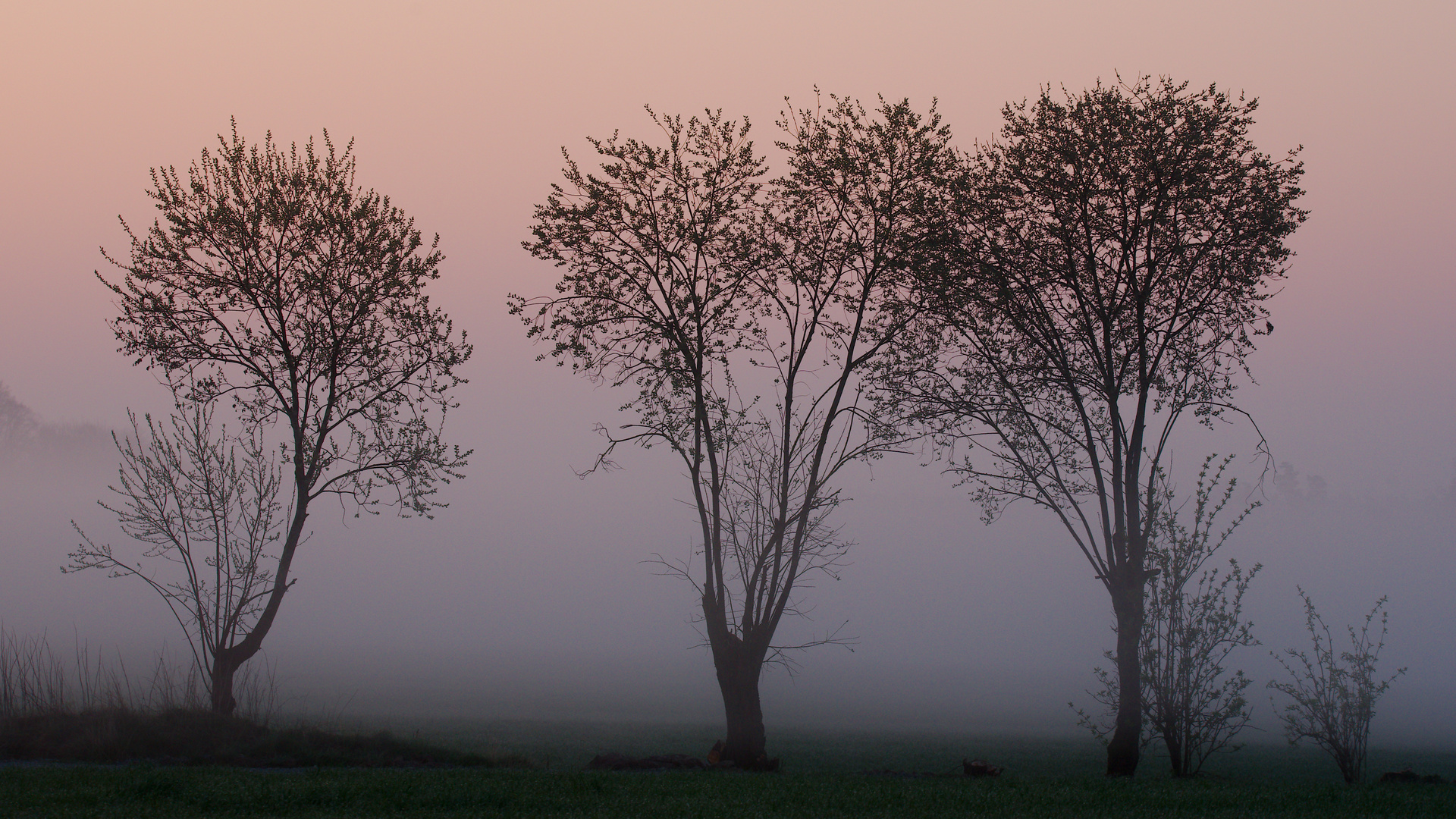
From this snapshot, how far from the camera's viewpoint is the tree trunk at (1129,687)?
21.4m

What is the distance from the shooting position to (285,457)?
26062mm

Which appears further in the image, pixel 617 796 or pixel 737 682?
pixel 737 682

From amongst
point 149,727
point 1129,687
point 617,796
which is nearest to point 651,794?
point 617,796

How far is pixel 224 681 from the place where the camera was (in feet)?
81.0

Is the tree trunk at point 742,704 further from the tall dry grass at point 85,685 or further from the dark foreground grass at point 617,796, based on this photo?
the tall dry grass at point 85,685

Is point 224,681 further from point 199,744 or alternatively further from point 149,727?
point 199,744

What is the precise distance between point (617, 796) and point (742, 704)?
819 centimetres

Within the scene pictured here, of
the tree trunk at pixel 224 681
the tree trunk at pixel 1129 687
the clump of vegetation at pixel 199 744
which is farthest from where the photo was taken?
the tree trunk at pixel 224 681

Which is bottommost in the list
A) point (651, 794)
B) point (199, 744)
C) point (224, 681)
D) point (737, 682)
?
point (199, 744)

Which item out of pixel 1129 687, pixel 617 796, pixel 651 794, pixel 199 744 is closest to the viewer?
pixel 617 796

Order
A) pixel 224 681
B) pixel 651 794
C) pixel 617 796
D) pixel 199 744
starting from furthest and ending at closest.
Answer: pixel 224 681
pixel 199 744
pixel 651 794
pixel 617 796

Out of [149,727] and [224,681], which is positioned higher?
[224,681]

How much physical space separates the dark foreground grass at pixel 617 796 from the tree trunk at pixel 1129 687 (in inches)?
126

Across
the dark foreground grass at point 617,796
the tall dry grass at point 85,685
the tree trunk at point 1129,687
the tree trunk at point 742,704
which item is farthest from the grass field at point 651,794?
the tall dry grass at point 85,685
